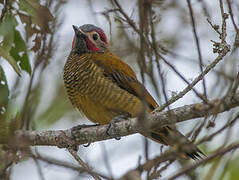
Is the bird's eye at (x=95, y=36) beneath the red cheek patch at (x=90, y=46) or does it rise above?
above

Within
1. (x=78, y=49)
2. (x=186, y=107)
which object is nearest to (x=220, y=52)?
(x=186, y=107)

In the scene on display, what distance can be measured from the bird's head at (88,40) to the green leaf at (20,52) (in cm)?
138

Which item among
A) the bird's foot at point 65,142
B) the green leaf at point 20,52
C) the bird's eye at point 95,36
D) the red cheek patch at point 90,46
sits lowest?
the bird's foot at point 65,142

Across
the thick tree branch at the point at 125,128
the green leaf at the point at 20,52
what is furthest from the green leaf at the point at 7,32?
the thick tree branch at the point at 125,128

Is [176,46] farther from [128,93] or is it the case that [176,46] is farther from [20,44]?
[20,44]

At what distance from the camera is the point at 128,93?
5488 millimetres

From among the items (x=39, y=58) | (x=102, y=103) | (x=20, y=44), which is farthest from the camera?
(x=102, y=103)

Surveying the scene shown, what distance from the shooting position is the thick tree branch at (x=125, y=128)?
3357mm

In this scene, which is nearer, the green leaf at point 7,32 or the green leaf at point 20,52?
the green leaf at point 7,32

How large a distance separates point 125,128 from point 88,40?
6.70 ft

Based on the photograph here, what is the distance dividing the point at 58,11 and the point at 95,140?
1.52 meters

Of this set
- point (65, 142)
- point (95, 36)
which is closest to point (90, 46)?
point (95, 36)

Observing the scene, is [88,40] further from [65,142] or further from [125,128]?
[125,128]

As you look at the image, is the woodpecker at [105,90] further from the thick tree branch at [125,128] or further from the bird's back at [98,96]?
the thick tree branch at [125,128]
